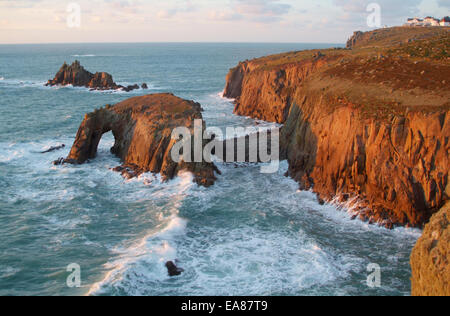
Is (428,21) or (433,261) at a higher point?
(428,21)

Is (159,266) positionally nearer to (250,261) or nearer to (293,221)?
(250,261)

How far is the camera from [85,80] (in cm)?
9275

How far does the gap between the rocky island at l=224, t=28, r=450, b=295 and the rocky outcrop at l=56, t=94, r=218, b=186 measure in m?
8.80

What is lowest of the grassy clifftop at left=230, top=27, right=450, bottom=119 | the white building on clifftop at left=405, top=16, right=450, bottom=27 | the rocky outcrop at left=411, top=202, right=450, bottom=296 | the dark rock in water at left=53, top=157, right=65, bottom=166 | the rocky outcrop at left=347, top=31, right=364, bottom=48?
the dark rock in water at left=53, top=157, right=65, bottom=166

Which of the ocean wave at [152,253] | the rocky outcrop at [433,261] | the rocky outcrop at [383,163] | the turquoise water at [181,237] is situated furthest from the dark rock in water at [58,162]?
the rocky outcrop at [433,261]

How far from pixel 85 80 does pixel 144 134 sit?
67548 millimetres

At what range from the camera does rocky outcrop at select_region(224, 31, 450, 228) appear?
2272 centimetres

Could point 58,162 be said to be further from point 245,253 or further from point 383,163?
point 383,163

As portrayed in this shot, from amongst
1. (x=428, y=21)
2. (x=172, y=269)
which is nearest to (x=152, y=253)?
(x=172, y=269)

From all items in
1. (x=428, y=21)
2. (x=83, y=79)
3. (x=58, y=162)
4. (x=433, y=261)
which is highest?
(x=428, y=21)

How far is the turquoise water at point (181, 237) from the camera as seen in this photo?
17.8 metres

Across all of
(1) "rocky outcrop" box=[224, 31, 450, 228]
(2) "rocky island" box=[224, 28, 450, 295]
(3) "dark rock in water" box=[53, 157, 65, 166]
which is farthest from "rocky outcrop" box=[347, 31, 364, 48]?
(3) "dark rock in water" box=[53, 157, 65, 166]

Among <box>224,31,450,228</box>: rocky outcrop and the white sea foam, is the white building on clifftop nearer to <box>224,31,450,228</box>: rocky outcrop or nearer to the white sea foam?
<box>224,31,450,228</box>: rocky outcrop
